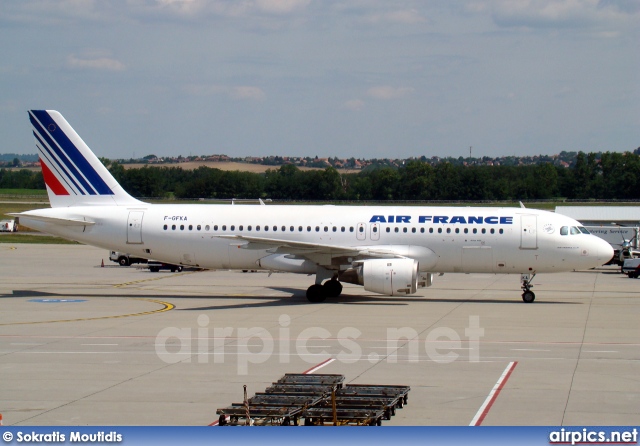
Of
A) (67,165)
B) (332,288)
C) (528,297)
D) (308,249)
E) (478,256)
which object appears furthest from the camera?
(67,165)

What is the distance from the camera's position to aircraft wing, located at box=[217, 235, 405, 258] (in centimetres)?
3538

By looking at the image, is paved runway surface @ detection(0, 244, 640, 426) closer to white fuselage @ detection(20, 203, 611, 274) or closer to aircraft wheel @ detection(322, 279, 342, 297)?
aircraft wheel @ detection(322, 279, 342, 297)

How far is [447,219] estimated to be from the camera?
37.7m

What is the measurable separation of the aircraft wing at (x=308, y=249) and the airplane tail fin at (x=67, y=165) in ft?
25.7

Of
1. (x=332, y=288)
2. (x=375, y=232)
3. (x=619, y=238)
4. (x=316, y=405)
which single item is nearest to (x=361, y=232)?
(x=375, y=232)

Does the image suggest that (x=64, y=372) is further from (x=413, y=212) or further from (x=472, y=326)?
(x=413, y=212)

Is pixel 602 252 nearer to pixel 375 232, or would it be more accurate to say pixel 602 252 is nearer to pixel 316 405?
pixel 375 232

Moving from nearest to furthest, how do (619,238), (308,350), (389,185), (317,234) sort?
(308,350) → (317,234) → (619,238) → (389,185)

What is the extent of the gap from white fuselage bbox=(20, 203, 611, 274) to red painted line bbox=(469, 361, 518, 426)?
14.8m

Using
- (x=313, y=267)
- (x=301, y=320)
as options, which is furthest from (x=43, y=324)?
(x=313, y=267)

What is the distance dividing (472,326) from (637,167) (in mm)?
115438

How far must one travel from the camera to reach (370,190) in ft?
422

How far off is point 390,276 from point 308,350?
11005 mm

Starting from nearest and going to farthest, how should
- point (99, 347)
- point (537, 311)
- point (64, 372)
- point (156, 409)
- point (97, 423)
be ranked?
point (97, 423) < point (156, 409) < point (64, 372) < point (99, 347) < point (537, 311)
